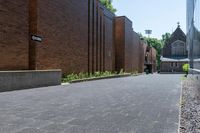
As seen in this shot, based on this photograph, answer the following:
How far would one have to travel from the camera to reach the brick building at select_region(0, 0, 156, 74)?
61.2 ft

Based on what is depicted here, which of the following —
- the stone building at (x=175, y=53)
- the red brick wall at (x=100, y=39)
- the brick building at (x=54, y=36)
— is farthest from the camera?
the stone building at (x=175, y=53)

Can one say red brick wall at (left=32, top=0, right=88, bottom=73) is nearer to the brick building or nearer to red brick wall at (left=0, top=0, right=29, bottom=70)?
the brick building

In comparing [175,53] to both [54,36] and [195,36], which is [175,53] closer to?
[54,36]

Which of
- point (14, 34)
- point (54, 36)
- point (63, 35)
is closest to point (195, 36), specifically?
point (14, 34)

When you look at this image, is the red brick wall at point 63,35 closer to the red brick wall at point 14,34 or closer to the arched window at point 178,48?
the red brick wall at point 14,34

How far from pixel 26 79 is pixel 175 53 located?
69.4 m

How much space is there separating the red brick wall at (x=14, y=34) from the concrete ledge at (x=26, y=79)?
130cm

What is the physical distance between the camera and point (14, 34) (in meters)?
18.9

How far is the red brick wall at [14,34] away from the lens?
17891 millimetres

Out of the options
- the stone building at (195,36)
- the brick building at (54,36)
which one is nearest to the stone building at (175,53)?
the brick building at (54,36)

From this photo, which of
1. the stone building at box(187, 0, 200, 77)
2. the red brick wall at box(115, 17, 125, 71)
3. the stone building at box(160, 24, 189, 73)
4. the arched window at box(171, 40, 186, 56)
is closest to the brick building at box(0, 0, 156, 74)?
the red brick wall at box(115, 17, 125, 71)

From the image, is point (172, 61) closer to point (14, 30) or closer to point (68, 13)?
point (68, 13)

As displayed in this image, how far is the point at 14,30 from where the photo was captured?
1888 centimetres

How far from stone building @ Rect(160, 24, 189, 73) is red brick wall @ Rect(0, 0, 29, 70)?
6254 centimetres
